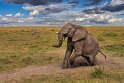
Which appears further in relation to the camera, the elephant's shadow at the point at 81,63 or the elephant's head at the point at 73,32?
the elephant's shadow at the point at 81,63

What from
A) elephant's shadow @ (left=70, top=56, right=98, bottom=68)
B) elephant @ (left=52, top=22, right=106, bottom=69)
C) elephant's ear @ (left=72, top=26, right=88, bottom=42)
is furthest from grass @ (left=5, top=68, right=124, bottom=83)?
elephant's shadow @ (left=70, top=56, right=98, bottom=68)

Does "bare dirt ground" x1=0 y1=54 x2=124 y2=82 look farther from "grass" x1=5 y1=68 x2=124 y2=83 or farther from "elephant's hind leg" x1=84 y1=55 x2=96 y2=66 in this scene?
"grass" x1=5 y1=68 x2=124 y2=83

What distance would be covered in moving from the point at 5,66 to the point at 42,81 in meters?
4.99

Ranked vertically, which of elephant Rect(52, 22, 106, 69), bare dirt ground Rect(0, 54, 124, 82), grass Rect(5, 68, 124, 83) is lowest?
bare dirt ground Rect(0, 54, 124, 82)

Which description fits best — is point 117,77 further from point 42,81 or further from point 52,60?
point 52,60

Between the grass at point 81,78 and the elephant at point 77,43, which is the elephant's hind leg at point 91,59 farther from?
the grass at point 81,78

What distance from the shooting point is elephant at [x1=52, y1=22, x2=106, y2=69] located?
49.5 ft

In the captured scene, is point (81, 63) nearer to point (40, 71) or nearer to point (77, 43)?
point (77, 43)

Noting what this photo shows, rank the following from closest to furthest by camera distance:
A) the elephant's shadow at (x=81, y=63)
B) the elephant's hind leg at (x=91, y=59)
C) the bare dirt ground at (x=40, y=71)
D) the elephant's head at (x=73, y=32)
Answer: the bare dirt ground at (x=40, y=71), the elephant's head at (x=73, y=32), the elephant's hind leg at (x=91, y=59), the elephant's shadow at (x=81, y=63)

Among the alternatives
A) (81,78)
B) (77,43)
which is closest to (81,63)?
(77,43)

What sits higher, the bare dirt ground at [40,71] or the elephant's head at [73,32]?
the elephant's head at [73,32]

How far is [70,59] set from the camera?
15664 millimetres

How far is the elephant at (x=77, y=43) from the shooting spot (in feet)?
49.5

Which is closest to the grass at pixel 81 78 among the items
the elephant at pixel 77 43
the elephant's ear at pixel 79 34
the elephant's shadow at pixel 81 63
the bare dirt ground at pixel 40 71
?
the bare dirt ground at pixel 40 71
